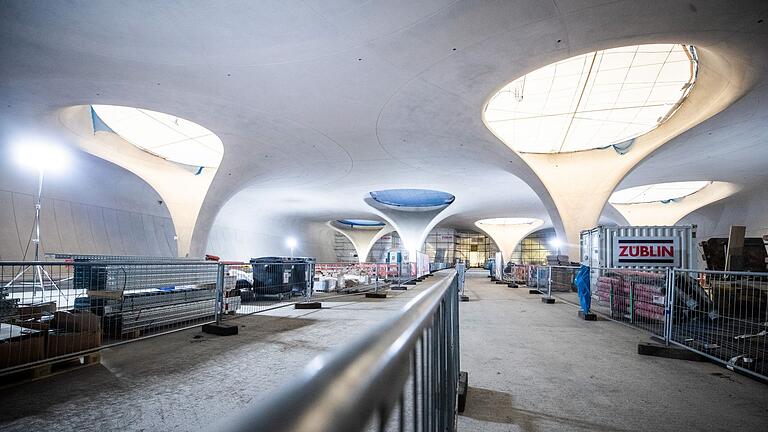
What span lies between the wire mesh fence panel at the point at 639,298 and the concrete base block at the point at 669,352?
1480 mm

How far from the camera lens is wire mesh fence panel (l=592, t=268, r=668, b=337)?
26.1ft

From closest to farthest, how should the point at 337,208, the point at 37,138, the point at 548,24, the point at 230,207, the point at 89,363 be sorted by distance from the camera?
the point at 89,363, the point at 548,24, the point at 37,138, the point at 230,207, the point at 337,208

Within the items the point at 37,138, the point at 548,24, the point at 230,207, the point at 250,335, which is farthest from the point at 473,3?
the point at 230,207

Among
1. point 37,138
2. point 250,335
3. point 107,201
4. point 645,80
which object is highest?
point 645,80

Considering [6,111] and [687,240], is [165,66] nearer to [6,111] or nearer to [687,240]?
[6,111]

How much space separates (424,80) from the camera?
11.0 m

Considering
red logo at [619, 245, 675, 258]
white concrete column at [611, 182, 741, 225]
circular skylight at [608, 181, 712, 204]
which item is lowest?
red logo at [619, 245, 675, 258]

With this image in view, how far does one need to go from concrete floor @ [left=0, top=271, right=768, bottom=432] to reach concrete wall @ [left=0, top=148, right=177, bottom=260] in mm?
16858

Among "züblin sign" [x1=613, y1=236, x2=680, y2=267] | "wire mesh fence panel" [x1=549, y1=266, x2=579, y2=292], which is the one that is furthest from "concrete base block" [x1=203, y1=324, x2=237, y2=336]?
"wire mesh fence panel" [x1=549, y1=266, x2=579, y2=292]

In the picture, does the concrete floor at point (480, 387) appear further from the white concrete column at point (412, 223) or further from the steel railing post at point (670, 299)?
the white concrete column at point (412, 223)

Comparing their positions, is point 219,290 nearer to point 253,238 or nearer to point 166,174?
point 166,174

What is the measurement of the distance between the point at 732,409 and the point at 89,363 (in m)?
8.04

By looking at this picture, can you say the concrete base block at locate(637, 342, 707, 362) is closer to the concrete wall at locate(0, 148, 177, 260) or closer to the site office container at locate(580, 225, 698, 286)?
the site office container at locate(580, 225, 698, 286)

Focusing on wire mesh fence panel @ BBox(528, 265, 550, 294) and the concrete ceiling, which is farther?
wire mesh fence panel @ BBox(528, 265, 550, 294)
